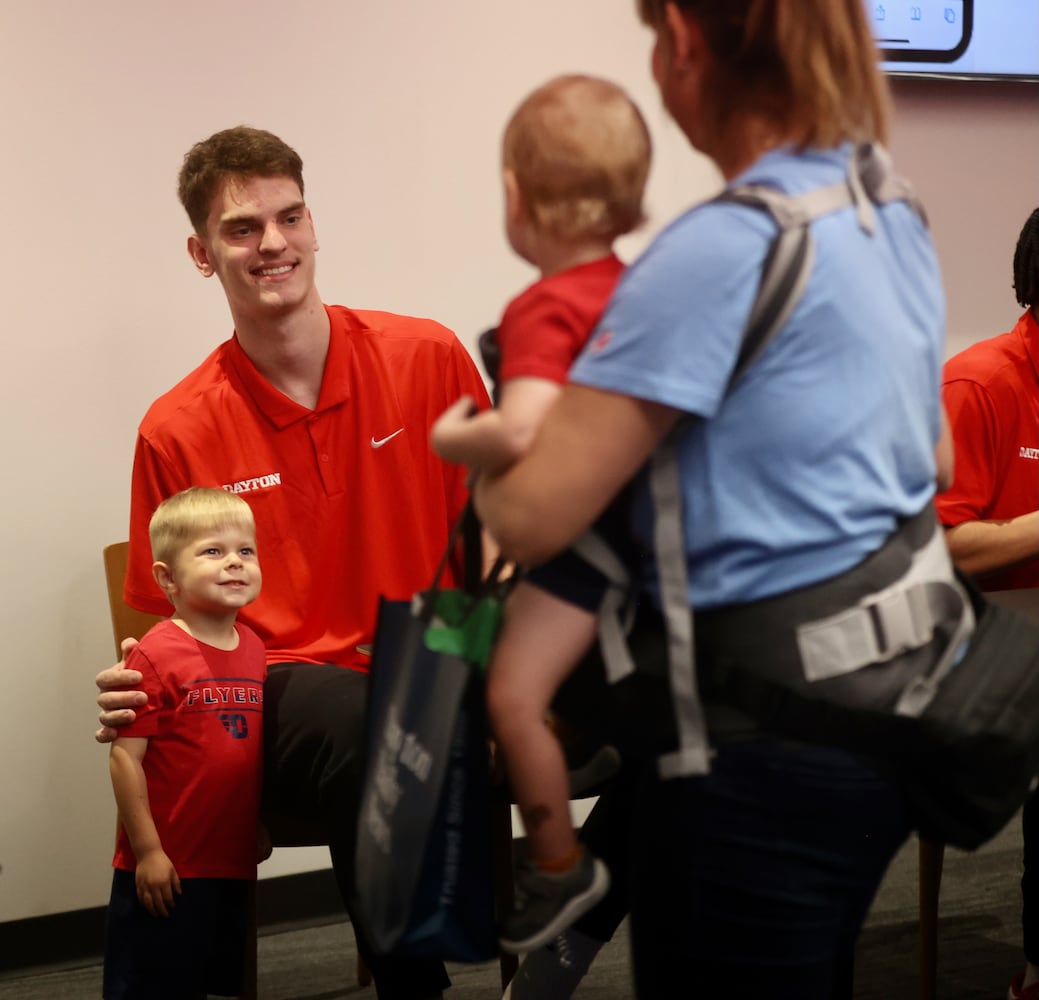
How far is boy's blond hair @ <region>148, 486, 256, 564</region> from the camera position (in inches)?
90.4

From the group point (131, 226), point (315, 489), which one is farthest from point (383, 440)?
point (131, 226)

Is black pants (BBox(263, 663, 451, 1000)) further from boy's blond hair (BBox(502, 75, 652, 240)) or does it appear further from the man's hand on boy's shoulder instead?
boy's blond hair (BBox(502, 75, 652, 240))

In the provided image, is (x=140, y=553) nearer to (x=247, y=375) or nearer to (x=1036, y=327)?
(x=247, y=375)

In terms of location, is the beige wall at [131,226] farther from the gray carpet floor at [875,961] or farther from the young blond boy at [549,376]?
the young blond boy at [549,376]

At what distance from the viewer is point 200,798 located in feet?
7.34

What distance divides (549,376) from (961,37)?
3.05 metres

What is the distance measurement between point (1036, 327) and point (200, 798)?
5.97 feet

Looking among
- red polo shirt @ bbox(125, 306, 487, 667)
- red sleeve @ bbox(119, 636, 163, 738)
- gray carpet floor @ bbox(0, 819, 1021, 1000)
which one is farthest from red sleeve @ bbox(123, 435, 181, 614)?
gray carpet floor @ bbox(0, 819, 1021, 1000)

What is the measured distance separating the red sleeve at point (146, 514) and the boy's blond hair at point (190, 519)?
0.17 meters

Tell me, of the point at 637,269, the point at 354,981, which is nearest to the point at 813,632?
the point at 637,269

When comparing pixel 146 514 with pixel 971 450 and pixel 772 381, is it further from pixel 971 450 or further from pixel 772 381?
pixel 772 381

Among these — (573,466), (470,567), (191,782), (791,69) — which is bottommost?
(191,782)

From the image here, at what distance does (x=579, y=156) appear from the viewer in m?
1.21

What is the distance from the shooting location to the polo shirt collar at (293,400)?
254cm
